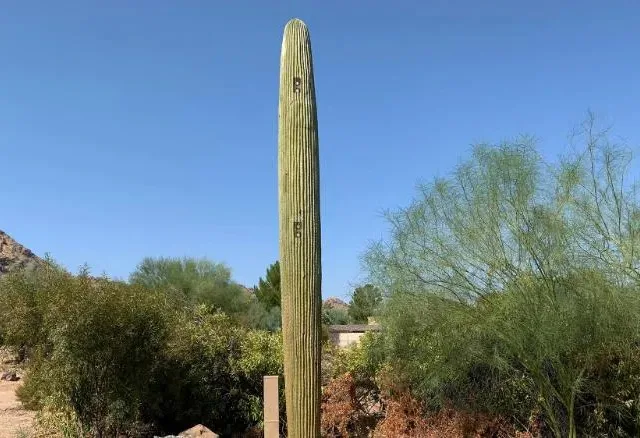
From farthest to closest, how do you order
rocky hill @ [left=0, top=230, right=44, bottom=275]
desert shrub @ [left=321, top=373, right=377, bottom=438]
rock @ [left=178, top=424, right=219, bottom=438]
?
1. rocky hill @ [left=0, top=230, right=44, bottom=275]
2. desert shrub @ [left=321, top=373, right=377, bottom=438]
3. rock @ [left=178, top=424, right=219, bottom=438]

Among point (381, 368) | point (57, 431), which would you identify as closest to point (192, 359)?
point (57, 431)

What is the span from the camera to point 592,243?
9969 mm

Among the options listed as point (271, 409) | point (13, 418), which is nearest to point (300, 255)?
point (271, 409)

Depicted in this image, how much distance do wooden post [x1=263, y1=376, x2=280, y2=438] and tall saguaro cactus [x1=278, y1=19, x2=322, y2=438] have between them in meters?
1.62

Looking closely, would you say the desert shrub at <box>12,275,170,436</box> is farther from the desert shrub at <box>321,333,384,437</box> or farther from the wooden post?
the wooden post

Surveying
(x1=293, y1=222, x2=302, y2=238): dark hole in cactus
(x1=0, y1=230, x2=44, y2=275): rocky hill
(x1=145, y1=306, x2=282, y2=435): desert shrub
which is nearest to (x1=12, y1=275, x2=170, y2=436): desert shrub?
(x1=145, y1=306, x2=282, y2=435): desert shrub

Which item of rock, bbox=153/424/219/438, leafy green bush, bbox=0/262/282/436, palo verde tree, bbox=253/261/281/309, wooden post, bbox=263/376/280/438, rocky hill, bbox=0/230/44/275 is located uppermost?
rocky hill, bbox=0/230/44/275

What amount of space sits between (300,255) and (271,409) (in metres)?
2.39

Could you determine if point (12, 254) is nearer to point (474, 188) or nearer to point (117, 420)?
point (117, 420)

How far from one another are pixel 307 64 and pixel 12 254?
44.8 metres

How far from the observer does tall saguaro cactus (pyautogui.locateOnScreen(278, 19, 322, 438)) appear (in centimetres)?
521

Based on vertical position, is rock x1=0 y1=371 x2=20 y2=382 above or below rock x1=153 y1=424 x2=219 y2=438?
above

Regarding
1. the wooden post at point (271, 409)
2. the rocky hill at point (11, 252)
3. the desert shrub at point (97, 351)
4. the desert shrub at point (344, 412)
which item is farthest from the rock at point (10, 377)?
the rocky hill at point (11, 252)

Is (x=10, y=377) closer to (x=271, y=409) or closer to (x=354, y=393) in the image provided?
(x=354, y=393)
